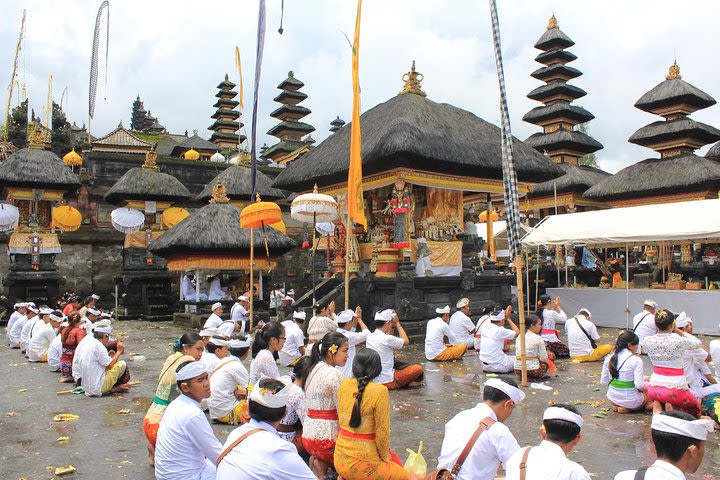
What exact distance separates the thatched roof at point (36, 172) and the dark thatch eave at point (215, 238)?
17.5ft

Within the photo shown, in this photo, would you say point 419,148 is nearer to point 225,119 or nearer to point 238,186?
point 238,186

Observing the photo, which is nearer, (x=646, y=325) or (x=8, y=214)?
(x=646, y=325)

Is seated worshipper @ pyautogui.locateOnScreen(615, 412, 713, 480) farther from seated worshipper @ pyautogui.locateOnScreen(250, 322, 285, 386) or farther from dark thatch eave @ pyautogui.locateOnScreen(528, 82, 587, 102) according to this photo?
dark thatch eave @ pyautogui.locateOnScreen(528, 82, 587, 102)

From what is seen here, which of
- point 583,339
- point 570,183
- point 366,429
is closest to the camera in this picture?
point 366,429

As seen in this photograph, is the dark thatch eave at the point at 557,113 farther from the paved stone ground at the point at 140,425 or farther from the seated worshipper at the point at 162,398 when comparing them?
the seated worshipper at the point at 162,398

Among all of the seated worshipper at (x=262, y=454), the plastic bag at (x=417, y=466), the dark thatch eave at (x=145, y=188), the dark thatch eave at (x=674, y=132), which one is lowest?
the plastic bag at (x=417, y=466)

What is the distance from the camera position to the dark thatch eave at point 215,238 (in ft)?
61.1

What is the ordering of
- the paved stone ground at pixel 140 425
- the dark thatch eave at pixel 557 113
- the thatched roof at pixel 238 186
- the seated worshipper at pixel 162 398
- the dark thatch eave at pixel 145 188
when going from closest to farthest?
the seated worshipper at pixel 162 398 → the paved stone ground at pixel 140 425 → the dark thatch eave at pixel 145 188 → the thatched roof at pixel 238 186 → the dark thatch eave at pixel 557 113

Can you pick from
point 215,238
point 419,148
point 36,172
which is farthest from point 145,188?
point 419,148

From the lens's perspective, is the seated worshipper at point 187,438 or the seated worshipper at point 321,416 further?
the seated worshipper at point 321,416

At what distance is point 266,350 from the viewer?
6.84 metres

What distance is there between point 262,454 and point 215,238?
15.8 m

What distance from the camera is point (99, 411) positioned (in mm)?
8422

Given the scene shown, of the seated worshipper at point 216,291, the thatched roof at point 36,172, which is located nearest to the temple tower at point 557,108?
the seated worshipper at point 216,291
